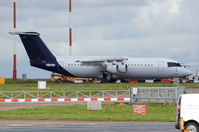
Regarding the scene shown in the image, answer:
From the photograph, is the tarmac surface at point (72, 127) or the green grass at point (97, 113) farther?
the green grass at point (97, 113)

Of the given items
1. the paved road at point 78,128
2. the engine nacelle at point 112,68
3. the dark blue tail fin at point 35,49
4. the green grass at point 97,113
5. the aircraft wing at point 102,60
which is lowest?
the paved road at point 78,128

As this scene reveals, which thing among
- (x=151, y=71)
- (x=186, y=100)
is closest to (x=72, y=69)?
(x=151, y=71)

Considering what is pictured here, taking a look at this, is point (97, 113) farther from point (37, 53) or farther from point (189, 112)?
point (37, 53)

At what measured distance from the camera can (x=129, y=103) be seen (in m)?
52.5

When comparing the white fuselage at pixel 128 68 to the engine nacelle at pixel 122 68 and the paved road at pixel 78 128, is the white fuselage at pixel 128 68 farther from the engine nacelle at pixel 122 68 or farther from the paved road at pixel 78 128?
the paved road at pixel 78 128

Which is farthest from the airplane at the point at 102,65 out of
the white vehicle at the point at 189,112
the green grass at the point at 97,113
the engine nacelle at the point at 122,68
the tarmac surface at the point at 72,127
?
the white vehicle at the point at 189,112

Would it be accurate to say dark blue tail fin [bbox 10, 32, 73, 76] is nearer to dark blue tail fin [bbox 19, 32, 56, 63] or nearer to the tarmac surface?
dark blue tail fin [bbox 19, 32, 56, 63]

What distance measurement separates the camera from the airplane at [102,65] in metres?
89.3

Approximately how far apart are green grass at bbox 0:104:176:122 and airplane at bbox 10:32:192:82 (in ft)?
126

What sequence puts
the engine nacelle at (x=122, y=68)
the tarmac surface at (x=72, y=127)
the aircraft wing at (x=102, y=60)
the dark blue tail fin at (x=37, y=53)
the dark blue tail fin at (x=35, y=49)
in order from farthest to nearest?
the aircraft wing at (x=102, y=60)
the dark blue tail fin at (x=35, y=49)
the dark blue tail fin at (x=37, y=53)
the engine nacelle at (x=122, y=68)
the tarmac surface at (x=72, y=127)

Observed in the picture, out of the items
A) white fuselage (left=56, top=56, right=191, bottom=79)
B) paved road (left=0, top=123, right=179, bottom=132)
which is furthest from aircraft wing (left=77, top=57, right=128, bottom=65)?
paved road (left=0, top=123, right=179, bottom=132)

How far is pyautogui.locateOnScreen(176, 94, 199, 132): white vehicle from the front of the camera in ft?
85.7

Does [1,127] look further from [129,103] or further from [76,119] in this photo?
[129,103]

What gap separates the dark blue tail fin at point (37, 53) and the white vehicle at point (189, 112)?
→ 2555 inches
